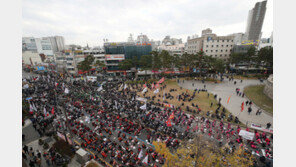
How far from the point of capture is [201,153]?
31.1 feet

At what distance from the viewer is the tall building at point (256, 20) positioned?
4721 inches

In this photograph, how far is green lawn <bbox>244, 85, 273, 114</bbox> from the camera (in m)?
22.6

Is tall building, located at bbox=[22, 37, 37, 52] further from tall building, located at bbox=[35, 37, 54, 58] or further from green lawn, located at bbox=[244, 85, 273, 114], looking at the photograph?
green lawn, located at bbox=[244, 85, 273, 114]

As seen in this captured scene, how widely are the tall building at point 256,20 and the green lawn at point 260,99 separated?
136464mm

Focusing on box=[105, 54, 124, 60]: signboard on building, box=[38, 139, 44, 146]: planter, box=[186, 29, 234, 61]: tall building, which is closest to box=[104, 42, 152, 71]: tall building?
box=[105, 54, 124, 60]: signboard on building

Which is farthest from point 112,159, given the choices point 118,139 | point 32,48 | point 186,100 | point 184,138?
point 32,48

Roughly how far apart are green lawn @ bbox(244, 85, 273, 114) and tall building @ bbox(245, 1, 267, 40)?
448 ft

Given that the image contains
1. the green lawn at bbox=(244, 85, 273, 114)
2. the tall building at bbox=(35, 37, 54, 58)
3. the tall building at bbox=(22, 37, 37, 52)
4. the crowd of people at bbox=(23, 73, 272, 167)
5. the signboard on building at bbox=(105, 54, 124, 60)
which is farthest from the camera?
the tall building at bbox=(22, 37, 37, 52)

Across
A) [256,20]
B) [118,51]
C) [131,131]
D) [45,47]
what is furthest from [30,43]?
[256,20]

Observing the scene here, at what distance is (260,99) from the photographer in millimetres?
25672

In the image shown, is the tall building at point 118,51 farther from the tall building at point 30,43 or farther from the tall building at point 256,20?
the tall building at point 256,20

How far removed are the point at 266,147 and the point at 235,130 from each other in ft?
11.8

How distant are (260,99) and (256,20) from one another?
149453mm

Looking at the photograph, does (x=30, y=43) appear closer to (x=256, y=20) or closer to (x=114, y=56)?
(x=114, y=56)
